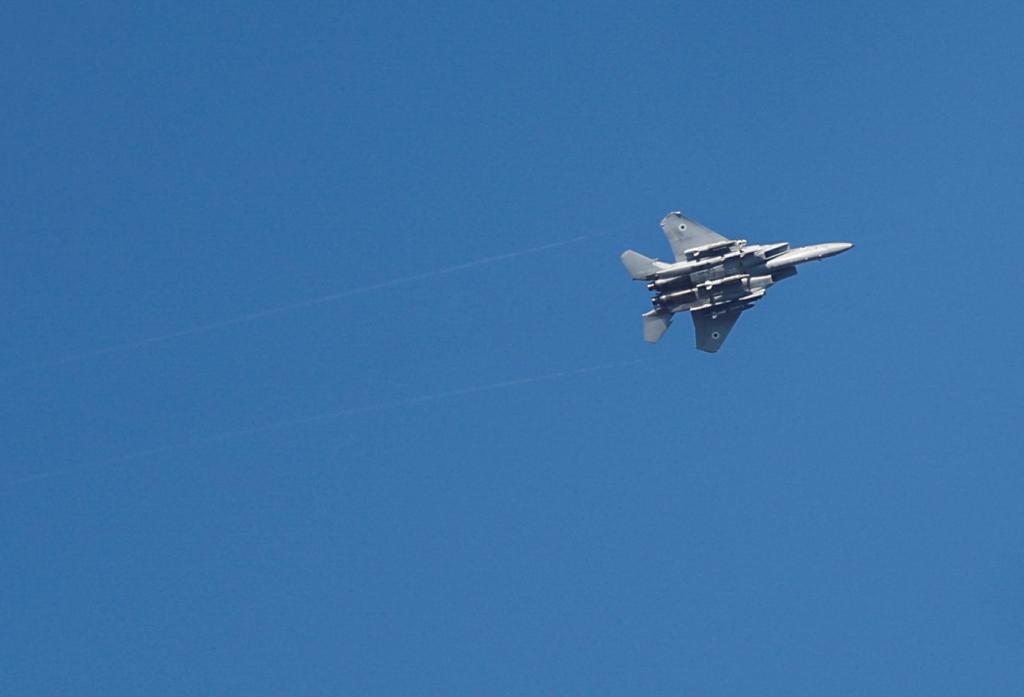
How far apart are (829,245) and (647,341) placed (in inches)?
392

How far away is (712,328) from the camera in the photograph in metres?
106

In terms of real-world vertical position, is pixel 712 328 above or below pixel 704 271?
below

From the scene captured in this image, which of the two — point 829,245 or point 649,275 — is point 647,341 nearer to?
point 649,275

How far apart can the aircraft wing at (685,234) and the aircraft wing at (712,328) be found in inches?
135

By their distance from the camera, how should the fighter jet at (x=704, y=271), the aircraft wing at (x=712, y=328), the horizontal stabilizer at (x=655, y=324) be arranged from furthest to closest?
the aircraft wing at (x=712, y=328), the horizontal stabilizer at (x=655, y=324), the fighter jet at (x=704, y=271)

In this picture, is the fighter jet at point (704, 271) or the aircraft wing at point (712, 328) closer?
the fighter jet at point (704, 271)

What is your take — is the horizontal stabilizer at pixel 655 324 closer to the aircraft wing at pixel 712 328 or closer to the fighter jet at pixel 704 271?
the fighter jet at pixel 704 271

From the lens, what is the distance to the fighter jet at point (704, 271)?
10394 centimetres

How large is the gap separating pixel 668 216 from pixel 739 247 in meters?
3.81

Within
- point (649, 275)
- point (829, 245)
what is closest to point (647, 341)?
point (649, 275)

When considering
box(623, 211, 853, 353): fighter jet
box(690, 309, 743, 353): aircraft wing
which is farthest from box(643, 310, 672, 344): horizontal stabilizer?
box(690, 309, 743, 353): aircraft wing

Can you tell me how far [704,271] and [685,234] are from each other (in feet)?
6.74

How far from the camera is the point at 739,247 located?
10394cm

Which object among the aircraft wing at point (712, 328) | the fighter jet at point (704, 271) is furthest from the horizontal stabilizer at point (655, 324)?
the aircraft wing at point (712, 328)
